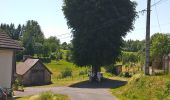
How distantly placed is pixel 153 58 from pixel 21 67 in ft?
70.2

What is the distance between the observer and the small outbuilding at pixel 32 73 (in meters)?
61.9

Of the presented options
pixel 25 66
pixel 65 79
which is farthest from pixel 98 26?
pixel 25 66

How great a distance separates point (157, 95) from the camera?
2598 cm

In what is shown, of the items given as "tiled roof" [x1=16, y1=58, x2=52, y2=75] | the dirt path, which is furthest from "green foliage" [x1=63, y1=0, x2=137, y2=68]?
the dirt path

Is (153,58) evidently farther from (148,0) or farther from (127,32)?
(148,0)

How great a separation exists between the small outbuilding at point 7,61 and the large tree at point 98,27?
82.9ft

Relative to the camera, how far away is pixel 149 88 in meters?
28.4

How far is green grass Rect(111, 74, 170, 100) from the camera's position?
1021 inches

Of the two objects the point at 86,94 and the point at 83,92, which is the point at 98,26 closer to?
the point at 83,92

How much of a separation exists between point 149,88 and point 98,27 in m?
26.7

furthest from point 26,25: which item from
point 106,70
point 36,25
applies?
point 106,70

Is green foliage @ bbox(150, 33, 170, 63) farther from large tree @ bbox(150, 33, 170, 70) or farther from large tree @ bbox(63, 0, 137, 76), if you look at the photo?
large tree @ bbox(63, 0, 137, 76)

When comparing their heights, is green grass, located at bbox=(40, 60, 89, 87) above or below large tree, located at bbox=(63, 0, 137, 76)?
below

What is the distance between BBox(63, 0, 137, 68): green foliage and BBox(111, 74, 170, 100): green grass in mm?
22016
